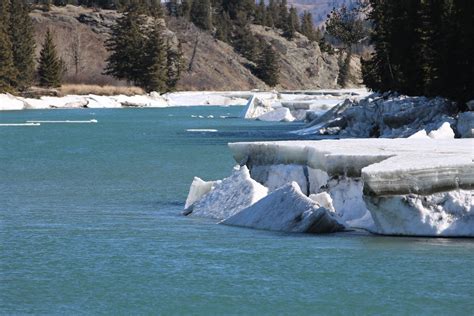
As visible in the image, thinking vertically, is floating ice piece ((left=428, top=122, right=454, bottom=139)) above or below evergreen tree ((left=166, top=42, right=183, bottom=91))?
above

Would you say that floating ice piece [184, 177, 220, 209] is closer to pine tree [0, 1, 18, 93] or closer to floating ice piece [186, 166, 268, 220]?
floating ice piece [186, 166, 268, 220]

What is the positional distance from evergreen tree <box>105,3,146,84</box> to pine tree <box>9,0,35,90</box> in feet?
64.4

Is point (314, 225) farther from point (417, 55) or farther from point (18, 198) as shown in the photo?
point (417, 55)

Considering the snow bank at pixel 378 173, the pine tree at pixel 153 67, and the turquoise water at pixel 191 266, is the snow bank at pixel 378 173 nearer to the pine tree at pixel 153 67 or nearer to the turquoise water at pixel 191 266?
the turquoise water at pixel 191 266

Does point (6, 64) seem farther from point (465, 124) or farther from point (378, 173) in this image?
point (378, 173)

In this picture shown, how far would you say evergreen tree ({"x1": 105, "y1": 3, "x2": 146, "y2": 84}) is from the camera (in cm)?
13788

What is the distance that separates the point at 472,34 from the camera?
41562 millimetres

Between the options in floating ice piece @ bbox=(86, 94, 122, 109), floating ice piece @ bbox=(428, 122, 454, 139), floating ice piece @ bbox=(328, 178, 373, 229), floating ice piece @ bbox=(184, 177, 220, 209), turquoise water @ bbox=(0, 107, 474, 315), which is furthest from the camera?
floating ice piece @ bbox=(86, 94, 122, 109)

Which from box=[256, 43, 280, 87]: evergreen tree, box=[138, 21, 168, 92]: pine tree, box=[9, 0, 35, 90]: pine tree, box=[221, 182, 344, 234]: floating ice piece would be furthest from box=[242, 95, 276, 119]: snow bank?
box=[256, 43, 280, 87]: evergreen tree

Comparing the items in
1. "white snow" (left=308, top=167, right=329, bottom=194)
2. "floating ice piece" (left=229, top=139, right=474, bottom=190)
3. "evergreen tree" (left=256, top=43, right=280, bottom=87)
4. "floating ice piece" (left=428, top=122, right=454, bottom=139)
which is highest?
"floating ice piece" (left=229, top=139, right=474, bottom=190)

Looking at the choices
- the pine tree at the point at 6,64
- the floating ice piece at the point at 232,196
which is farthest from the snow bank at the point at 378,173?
the pine tree at the point at 6,64

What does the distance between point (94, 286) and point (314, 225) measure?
188 inches

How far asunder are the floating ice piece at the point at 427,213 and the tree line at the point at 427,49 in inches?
1068

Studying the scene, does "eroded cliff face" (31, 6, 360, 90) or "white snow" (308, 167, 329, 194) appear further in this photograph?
"eroded cliff face" (31, 6, 360, 90)
